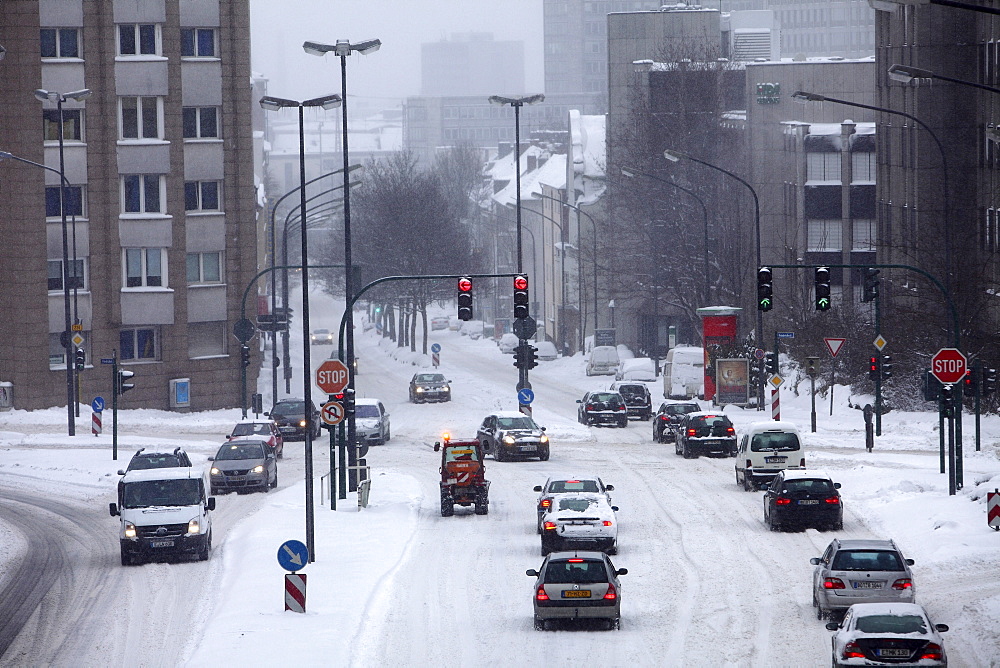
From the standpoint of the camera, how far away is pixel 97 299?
60906 millimetres

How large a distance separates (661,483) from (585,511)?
428 inches

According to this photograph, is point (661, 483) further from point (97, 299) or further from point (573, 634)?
point (97, 299)

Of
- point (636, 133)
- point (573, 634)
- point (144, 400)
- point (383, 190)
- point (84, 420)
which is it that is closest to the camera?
point (573, 634)

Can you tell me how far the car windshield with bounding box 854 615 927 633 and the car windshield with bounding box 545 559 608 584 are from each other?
484 cm

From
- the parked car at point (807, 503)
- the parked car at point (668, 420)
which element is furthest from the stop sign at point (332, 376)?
the parked car at point (668, 420)

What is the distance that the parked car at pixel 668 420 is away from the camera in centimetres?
4906

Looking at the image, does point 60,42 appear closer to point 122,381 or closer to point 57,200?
point 57,200

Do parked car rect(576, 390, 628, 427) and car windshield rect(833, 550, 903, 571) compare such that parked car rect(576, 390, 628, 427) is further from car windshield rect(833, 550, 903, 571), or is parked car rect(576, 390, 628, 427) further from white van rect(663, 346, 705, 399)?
car windshield rect(833, 550, 903, 571)

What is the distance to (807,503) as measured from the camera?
28547 millimetres

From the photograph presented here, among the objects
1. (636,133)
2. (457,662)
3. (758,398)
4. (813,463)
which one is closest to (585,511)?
(457,662)

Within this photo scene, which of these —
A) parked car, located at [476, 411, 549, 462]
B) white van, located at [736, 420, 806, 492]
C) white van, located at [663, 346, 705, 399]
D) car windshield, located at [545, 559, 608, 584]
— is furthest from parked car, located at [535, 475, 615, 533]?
white van, located at [663, 346, 705, 399]

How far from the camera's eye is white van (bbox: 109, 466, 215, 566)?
27344mm

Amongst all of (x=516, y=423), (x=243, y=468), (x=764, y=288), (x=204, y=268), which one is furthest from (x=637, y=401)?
(x=243, y=468)

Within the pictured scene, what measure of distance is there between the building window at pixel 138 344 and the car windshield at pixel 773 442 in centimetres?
3347
